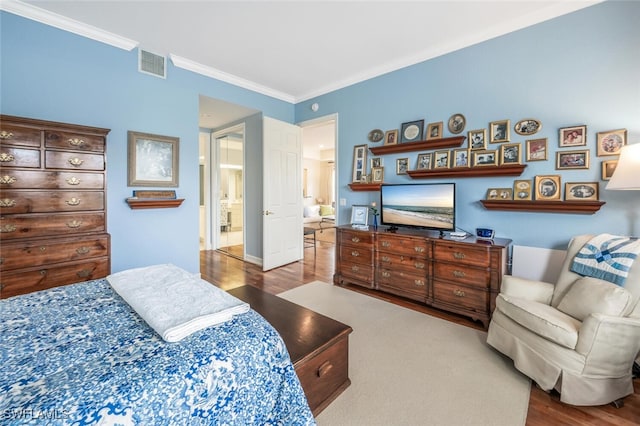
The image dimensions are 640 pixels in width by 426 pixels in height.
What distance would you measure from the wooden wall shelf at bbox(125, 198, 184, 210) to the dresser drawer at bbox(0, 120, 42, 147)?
925 mm

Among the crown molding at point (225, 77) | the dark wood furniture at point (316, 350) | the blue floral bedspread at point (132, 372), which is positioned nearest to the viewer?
the blue floral bedspread at point (132, 372)

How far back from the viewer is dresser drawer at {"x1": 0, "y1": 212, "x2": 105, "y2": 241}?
2176 mm

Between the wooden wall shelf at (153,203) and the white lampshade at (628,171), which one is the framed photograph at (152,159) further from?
the white lampshade at (628,171)

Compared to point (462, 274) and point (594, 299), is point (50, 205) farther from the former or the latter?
point (594, 299)

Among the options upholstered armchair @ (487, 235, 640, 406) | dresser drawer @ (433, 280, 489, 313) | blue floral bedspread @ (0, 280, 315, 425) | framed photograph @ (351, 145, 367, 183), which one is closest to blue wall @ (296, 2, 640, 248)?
framed photograph @ (351, 145, 367, 183)

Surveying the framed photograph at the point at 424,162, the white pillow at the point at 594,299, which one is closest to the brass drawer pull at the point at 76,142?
the framed photograph at the point at 424,162

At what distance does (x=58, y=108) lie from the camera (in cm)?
266

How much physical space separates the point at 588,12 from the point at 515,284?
2393 mm

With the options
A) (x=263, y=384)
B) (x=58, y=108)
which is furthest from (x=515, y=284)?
(x=58, y=108)

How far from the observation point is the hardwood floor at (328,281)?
1.51m

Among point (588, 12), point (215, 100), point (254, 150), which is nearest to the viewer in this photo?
point (588, 12)

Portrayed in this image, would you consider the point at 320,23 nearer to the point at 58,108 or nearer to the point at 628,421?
the point at 58,108

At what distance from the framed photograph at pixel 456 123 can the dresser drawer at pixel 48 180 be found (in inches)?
142

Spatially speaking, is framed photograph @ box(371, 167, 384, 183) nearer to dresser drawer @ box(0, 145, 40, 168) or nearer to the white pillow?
the white pillow
